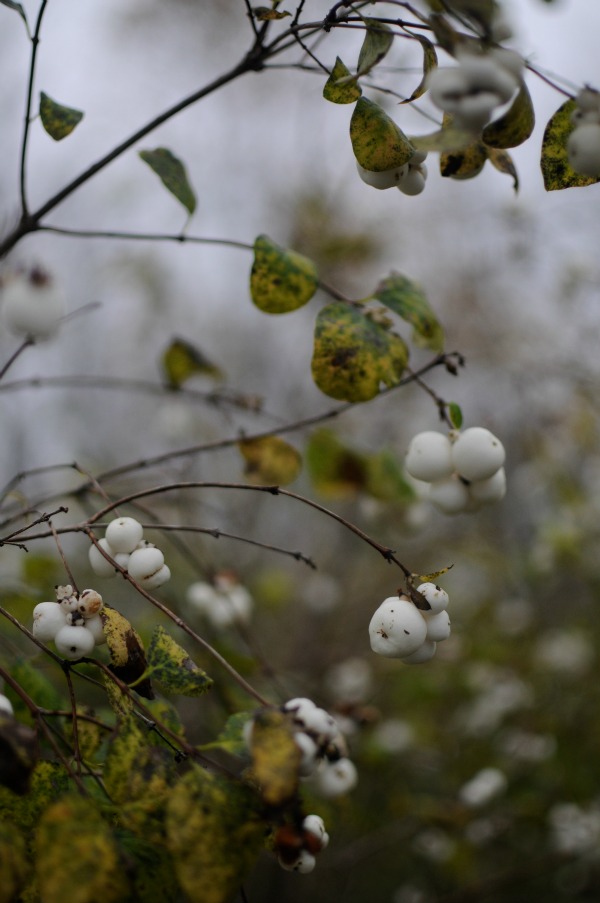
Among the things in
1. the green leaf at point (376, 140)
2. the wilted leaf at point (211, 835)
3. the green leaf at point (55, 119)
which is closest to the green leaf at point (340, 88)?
the green leaf at point (376, 140)

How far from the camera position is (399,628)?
45 cm

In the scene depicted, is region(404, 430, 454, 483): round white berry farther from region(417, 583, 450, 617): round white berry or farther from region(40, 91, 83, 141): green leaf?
region(40, 91, 83, 141): green leaf

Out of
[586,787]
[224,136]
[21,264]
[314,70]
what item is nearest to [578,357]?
[586,787]

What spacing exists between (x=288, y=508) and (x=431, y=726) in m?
1.10

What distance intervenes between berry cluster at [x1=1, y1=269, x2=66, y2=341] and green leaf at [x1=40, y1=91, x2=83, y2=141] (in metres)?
0.13

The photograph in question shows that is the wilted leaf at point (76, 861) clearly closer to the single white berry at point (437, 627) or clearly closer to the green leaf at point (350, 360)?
the single white berry at point (437, 627)

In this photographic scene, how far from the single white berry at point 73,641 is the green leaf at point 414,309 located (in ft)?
1.32

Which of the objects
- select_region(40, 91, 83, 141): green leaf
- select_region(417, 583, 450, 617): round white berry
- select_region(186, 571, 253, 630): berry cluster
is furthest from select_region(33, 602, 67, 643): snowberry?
select_region(186, 571, 253, 630): berry cluster

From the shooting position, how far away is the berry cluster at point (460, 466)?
0.54m

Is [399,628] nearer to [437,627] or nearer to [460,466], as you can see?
[437,627]

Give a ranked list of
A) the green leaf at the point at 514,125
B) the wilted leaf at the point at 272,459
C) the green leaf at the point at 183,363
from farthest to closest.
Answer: the green leaf at the point at 183,363 → the wilted leaf at the point at 272,459 → the green leaf at the point at 514,125

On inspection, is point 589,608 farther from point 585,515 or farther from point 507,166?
point 507,166

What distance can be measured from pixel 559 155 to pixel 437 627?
0.33m

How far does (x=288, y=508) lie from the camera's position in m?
2.83
